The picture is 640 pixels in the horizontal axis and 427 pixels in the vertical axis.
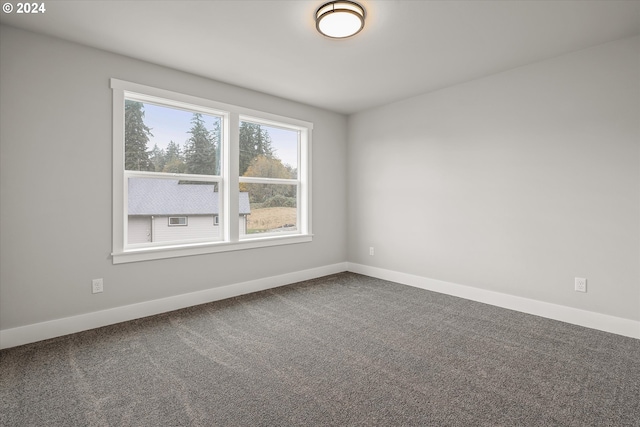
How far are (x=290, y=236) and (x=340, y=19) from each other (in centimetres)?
280

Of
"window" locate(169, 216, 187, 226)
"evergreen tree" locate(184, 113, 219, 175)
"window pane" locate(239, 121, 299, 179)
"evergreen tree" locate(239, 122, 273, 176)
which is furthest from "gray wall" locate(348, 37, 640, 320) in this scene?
"window" locate(169, 216, 187, 226)

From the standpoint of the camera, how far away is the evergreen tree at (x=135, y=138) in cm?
318

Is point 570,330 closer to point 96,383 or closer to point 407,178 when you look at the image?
point 407,178

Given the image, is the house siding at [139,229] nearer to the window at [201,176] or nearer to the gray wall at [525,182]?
the window at [201,176]

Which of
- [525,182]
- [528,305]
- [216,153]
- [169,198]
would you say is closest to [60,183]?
[169,198]

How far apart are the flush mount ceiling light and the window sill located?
8.17 ft

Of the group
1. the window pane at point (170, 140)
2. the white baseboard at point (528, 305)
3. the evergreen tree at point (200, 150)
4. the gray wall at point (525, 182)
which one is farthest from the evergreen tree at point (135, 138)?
the white baseboard at point (528, 305)

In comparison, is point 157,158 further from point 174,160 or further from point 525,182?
point 525,182

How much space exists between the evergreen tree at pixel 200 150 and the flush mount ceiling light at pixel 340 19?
1870 mm

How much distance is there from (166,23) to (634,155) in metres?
4.05

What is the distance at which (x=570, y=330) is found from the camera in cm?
286

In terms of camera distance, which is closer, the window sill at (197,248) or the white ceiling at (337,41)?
the white ceiling at (337,41)

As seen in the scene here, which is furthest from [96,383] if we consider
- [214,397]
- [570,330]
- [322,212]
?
[570,330]

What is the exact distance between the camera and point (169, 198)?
11.4ft
